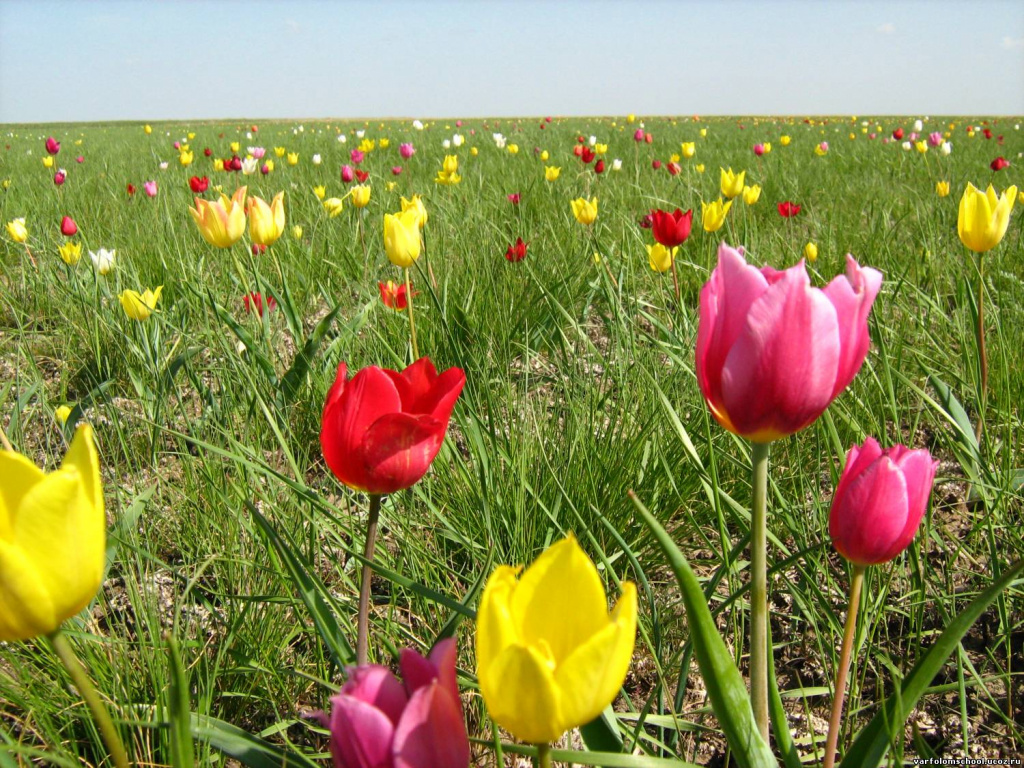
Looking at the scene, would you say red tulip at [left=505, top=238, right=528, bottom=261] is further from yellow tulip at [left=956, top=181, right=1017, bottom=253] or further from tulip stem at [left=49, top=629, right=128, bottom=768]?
tulip stem at [left=49, top=629, right=128, bottom=768]

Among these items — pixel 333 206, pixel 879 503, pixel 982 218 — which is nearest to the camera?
pixel 879 503

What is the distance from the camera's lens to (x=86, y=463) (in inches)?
19.9

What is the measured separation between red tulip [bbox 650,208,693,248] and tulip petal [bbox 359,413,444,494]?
1.31 meters

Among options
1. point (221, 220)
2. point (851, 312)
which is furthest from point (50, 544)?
point (221, 220)

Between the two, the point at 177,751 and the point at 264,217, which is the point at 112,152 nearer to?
the point at 264,217

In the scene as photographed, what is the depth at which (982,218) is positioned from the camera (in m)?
1.53

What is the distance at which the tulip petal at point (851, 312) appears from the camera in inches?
23.9

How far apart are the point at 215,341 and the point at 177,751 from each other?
160 centimetres

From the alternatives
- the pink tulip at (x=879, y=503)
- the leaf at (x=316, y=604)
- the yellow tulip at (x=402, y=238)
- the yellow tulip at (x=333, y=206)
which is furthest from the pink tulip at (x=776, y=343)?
the yellow tulip at (x=333, y=206)

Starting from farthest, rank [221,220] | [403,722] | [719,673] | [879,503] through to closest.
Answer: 1. [221,220]
2. [879,503]
3. [719,673]
4. [403,722]

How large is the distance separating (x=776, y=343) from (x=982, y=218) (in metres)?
1.24

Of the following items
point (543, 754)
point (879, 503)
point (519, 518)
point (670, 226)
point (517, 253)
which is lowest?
point (519, 518)

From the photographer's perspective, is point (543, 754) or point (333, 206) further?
point (333, 206)

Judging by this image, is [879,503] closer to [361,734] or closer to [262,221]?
[361,734]
